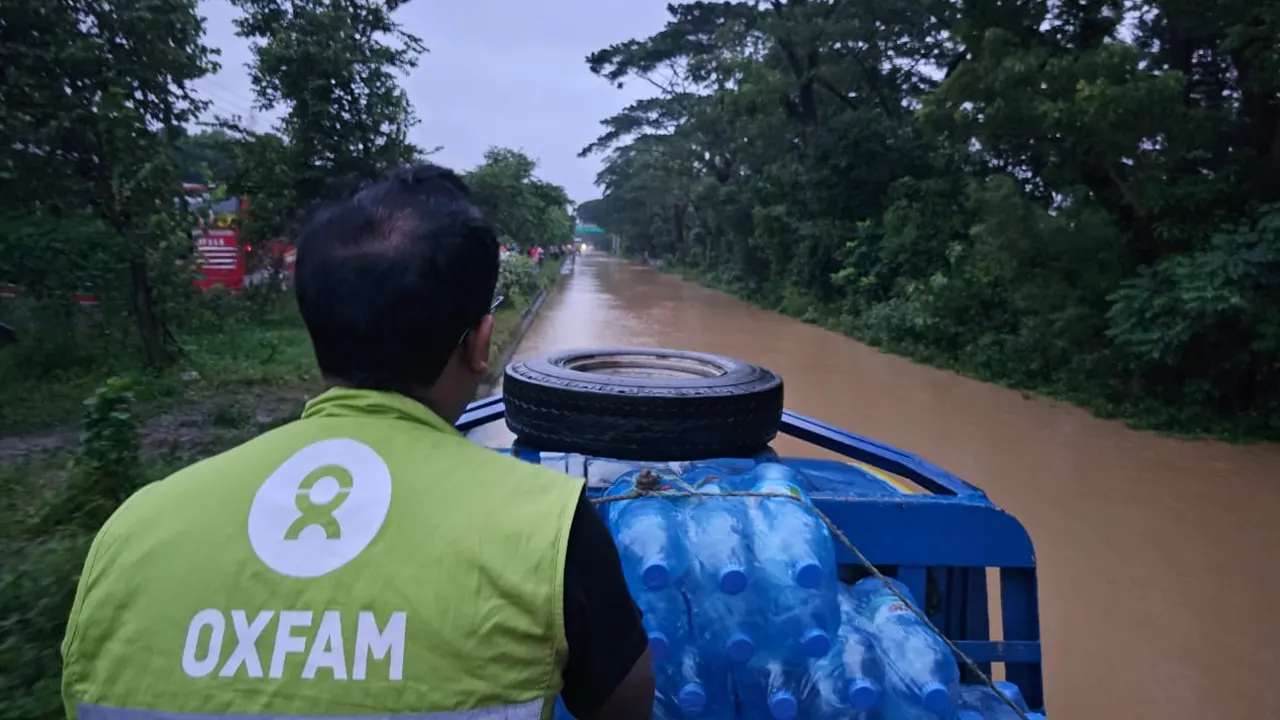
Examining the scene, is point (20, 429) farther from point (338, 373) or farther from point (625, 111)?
point (625, 111)

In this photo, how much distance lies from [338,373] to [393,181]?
0.27 metres

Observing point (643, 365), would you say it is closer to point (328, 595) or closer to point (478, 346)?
point (478, 346)

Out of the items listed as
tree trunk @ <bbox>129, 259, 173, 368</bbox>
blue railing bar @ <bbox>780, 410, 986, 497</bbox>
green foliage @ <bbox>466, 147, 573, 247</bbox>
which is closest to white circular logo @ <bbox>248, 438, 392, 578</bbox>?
blue railing bar @ <bbox>780, 410, 986, 497</bbox>

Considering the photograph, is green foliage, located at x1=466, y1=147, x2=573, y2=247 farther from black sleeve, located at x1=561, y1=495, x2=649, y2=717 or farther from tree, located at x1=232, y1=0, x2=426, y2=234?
black sleeve, located at x1=561, y1=495, x2=649, y2=717

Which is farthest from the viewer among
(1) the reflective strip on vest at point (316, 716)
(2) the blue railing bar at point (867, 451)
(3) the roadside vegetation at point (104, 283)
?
(3) the roadside vegetation at point (104, 283)

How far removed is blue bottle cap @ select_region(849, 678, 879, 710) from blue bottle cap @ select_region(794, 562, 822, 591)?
0.77 ft

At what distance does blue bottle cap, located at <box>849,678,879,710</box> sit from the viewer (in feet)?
6.07

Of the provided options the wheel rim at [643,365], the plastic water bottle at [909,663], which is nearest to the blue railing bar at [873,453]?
the wheel rim at [643,365]

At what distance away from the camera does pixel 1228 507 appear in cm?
674

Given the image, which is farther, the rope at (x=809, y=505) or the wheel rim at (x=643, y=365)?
the wheel rim at (x=643, y=365)

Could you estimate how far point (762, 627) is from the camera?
1.88 m

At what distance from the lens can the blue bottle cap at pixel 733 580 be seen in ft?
5.91

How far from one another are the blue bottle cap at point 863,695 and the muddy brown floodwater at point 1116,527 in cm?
245

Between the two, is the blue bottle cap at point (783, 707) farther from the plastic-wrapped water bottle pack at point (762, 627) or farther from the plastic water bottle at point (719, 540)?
the plastic water bottle at point (719, 540)
